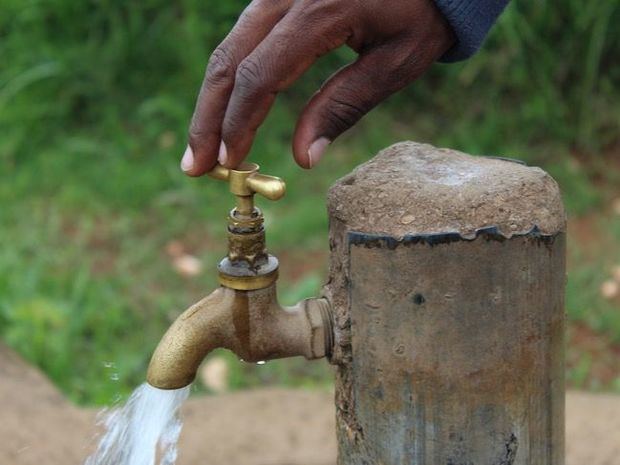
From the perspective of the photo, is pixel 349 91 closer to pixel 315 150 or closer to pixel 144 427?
pixel 315 150

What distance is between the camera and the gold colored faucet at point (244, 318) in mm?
1462

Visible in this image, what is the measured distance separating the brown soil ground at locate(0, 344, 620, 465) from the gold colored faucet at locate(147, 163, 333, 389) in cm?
87

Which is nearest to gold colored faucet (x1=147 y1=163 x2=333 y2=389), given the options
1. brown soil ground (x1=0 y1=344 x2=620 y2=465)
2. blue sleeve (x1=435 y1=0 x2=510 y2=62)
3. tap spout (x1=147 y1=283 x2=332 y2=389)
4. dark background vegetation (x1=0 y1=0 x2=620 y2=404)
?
tap spout (x1=147 y1=283 x2=332 y2=389)

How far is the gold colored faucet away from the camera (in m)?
1.46

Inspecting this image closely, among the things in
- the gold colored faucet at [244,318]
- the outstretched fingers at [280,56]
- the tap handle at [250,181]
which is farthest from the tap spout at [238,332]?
the outstretched fingers at [280,56]

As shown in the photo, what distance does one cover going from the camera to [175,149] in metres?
3.84

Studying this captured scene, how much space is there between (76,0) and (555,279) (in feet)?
9.71

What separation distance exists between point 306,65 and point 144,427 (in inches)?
23.8

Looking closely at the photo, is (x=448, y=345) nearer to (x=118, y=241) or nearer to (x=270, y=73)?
(x=270, y=73)

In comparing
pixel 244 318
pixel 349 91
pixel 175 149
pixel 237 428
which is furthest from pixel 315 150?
pixel 175 149

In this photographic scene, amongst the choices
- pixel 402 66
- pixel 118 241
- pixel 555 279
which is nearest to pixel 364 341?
pixel 555 279

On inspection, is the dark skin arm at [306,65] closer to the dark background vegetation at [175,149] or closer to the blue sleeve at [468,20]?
the blue sleeve at [468,20]

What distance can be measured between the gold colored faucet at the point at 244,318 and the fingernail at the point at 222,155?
1cm

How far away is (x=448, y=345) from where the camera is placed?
4.68 feet
